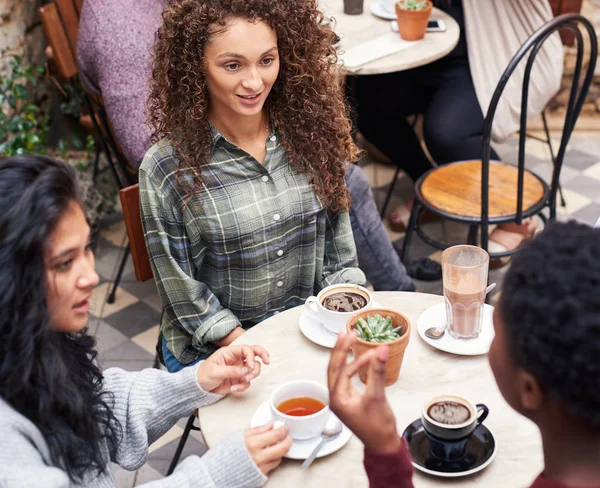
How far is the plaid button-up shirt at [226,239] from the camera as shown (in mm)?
1780

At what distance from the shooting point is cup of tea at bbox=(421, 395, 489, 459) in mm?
1245

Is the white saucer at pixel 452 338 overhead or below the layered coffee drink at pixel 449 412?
below

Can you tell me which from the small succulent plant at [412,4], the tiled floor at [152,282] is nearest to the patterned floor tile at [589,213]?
the tiled floor at [152,282]

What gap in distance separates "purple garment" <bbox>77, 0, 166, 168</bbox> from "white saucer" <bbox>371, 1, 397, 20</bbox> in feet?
3.31

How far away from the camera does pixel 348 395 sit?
111cm

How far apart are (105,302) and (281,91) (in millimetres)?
1596

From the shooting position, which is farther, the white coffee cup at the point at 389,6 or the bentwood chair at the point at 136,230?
the white coffee cup at the point at 389,6

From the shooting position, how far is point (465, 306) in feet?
5.07

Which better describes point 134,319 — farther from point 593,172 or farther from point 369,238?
point 593,172

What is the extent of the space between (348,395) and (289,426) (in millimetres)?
247

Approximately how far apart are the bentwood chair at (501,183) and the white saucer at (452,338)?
0.84m

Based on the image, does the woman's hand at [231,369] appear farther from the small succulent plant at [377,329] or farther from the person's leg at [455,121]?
the person's leg at [455,121]

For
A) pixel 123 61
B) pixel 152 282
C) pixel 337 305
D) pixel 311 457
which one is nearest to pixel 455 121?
pixel 123 61

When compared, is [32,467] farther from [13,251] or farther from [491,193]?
[491,193]
